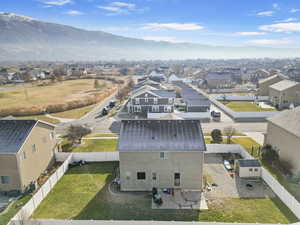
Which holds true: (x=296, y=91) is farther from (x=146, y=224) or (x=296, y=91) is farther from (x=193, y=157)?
(x=146, y=224)

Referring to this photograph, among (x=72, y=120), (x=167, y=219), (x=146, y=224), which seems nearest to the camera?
(x=146, y=224)

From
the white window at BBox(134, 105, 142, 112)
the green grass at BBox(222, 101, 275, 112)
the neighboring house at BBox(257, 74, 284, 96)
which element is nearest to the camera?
the white window at BBox(134, 105, 142, 112)

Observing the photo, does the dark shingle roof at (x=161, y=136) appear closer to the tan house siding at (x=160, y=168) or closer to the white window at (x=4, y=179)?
the tan house siding at (x=160, y=168)

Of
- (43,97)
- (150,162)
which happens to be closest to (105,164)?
(150,162)

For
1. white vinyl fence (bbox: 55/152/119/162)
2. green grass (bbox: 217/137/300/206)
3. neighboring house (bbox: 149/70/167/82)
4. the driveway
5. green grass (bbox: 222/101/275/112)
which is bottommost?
the driveway

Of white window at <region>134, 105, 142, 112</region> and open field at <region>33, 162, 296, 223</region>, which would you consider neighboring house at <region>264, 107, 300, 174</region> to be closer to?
open field at <region>33, 162, 296, 223</region>

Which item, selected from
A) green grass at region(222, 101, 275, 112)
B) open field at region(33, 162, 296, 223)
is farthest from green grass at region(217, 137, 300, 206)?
green grass at region(222, 101, 275, 112)

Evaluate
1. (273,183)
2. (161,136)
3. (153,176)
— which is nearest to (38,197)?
(153,176)

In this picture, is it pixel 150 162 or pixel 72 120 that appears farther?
pixel 72 120
